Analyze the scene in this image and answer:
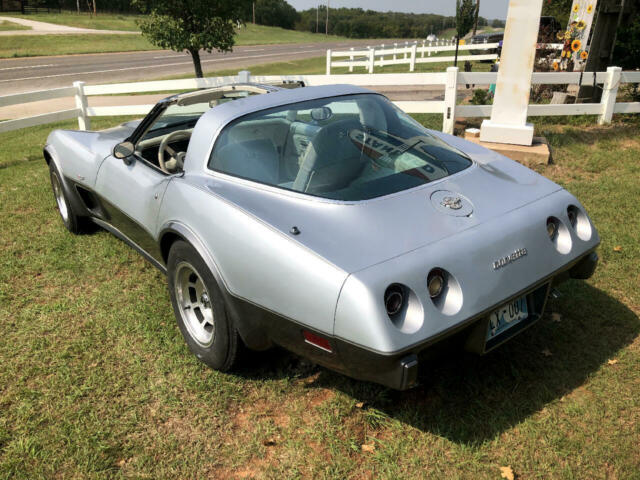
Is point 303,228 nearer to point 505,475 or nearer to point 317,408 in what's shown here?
point 317,408

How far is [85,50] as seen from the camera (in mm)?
32469

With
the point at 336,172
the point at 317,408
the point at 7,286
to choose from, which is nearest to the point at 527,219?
the point at 336,172

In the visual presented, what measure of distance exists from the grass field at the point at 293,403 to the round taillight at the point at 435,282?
0.35 m

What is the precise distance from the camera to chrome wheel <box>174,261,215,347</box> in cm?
316

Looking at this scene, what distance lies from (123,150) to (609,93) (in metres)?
7.51

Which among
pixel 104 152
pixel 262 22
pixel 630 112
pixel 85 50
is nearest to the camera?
pixel 104 152

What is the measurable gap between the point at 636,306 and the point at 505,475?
1.89m

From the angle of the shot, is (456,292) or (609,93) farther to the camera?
(609,93)

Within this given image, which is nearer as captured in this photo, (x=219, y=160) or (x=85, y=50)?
(x=219, y=160)

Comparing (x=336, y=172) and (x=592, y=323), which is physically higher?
(x=336, y=172)

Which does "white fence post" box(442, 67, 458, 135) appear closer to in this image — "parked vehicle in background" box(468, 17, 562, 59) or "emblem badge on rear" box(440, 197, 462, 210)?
"parked vehicle in background" box(468, 17, 562, 59)

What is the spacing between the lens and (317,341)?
2.37 metres

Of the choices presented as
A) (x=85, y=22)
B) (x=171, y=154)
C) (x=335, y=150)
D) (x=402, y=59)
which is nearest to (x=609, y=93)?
(x=335, y=150)

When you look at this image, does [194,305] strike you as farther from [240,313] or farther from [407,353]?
[407,353]
